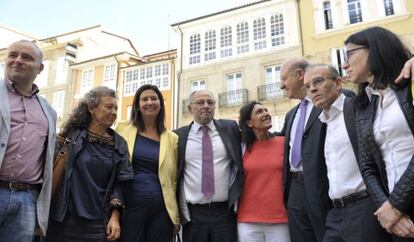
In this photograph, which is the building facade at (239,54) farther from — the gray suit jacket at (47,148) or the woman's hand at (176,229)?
the gray suit jacket at (47,148)

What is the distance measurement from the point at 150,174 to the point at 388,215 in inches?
94.7

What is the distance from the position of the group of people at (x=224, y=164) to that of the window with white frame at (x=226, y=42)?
18844mm

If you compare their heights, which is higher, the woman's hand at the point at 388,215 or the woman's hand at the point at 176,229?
the woman's hand at the point at 388,215

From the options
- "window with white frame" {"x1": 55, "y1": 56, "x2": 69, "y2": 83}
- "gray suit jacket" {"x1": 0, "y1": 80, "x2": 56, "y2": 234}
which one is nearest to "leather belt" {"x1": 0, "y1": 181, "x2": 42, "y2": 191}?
"gray suit jacket" {"x1": 0, "y1": 80, "x2": 56, "y2": 234}

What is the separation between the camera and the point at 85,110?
393 cm

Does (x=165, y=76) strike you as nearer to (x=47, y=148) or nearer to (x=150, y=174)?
(x=150, y=174)

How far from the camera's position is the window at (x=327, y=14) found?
20591 millimetres

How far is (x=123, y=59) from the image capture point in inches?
1082

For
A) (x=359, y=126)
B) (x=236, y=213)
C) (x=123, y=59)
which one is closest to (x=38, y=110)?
(x=236, y=213)

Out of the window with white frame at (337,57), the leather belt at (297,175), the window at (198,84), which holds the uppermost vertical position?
the window with white frame at (337,57)

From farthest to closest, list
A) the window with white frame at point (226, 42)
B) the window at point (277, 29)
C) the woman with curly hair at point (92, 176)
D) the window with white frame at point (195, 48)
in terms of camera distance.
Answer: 1. the window with white frame at point (195, 48)
2. the window with white frame at point (226, 42)
3. the window at point (277, 29)
4. the woman with curly hair at point (92, 176)

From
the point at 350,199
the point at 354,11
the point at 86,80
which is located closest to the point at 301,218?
the point at 350,199

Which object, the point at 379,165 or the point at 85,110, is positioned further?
the point at 85,110

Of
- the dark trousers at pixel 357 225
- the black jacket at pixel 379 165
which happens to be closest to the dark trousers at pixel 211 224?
the dark trousers at pixel 357 225
